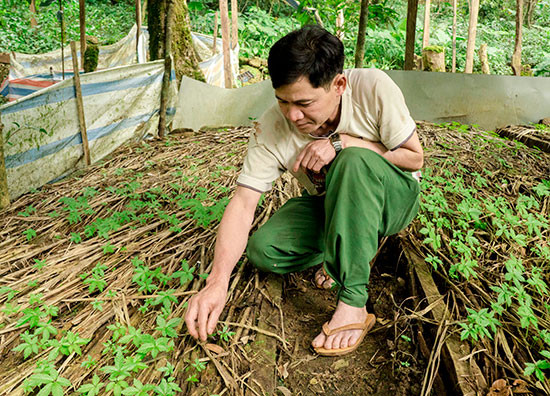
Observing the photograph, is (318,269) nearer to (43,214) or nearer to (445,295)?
(445,295)

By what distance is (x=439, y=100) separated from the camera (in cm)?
496

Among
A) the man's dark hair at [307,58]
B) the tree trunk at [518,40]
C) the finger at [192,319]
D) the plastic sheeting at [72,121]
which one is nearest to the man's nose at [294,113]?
the man's dark hair at [307,58]

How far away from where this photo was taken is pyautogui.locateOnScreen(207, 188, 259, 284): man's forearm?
5.79 ft

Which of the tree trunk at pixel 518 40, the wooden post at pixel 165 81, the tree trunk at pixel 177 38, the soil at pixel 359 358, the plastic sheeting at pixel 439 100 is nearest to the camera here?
the soil at pixel 359 358

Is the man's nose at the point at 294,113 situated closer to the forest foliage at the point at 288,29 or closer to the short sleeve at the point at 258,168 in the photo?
the short sleeve at the point at 258,168

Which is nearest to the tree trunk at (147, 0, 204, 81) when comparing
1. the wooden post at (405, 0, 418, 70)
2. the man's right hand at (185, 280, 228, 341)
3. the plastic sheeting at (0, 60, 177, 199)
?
the plastic sheeting at (0, 60, 177, 199)

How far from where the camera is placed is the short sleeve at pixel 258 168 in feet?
6.30

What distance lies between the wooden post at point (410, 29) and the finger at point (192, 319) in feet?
14.4

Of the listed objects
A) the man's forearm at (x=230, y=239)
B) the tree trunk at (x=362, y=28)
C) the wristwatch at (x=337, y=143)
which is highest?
the tree trunk at (x=362, y=28)

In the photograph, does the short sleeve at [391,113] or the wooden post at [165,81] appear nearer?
the short sleeve at [391,113]

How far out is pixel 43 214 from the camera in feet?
9.31

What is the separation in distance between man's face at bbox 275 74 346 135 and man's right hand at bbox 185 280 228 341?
78cm

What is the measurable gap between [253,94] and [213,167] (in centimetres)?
159

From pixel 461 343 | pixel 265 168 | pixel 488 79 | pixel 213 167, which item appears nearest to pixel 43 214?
pixel 213 167
